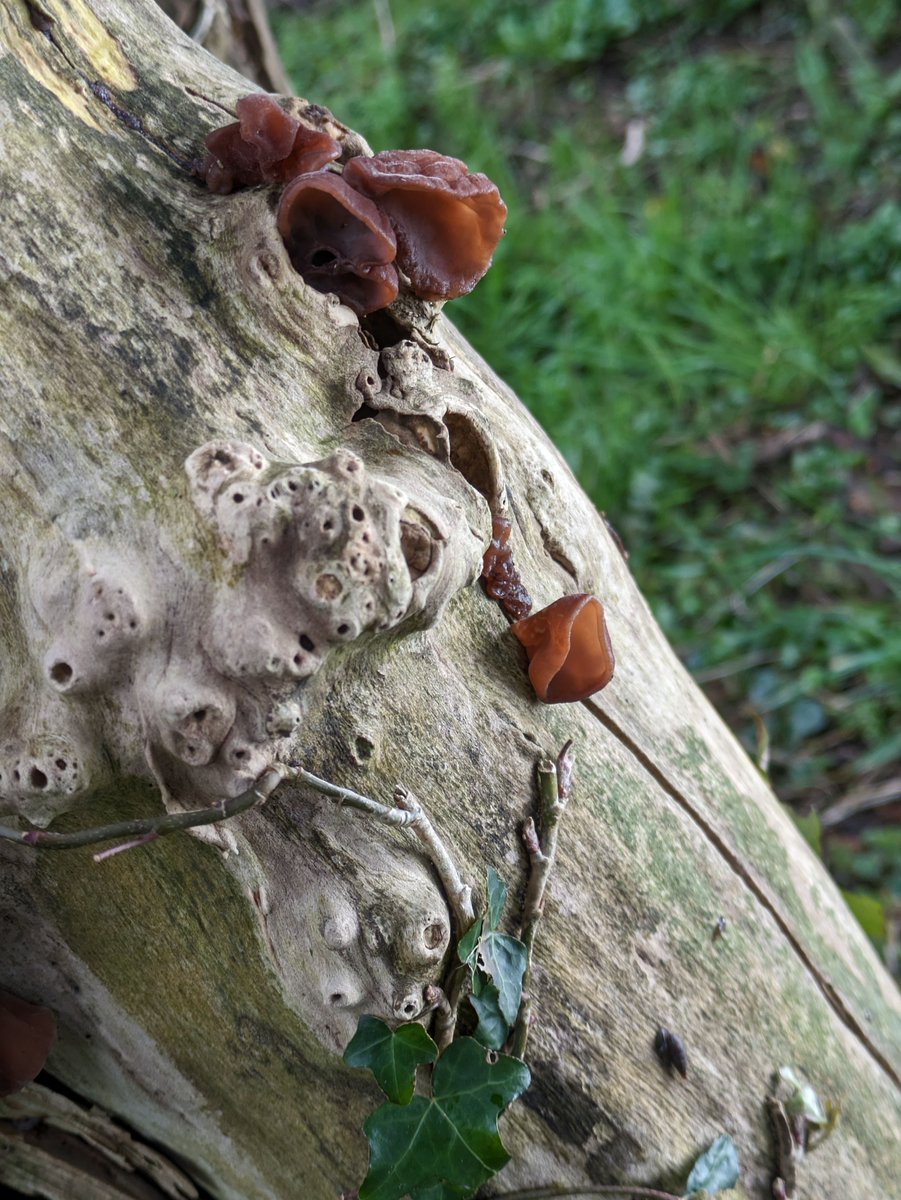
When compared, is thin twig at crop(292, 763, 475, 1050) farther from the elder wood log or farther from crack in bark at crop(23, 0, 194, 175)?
crack in bark at crop(23, 0, 194, 175)

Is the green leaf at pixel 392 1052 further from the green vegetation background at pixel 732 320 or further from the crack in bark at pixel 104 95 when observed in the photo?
the green vegetation background at pixel 732 320

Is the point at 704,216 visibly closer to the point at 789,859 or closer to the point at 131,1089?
the point at 789,859

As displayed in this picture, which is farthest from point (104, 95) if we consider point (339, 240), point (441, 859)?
point (441, 859)

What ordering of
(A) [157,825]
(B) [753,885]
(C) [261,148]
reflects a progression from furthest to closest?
(B) [753,885] → (C) [261,148] → (A) [157,825]

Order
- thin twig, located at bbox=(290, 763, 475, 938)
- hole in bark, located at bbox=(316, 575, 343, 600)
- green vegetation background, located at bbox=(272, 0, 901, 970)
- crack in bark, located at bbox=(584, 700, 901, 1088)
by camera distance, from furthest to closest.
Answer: green vegetation background, located at bbox=(272, 0, 901, 970)
crack in bark, located at bbox=(584, 700, 901, 1088)
thin twig, located at bbox=(290, 763, 475, 938)
hole in bark, located at bbox=(316, 575, 343, 600)

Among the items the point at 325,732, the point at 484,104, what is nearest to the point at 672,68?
the point at 484,104

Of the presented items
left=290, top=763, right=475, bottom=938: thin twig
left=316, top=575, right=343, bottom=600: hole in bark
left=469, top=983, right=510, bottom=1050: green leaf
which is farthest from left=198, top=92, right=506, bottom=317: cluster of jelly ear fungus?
left=469, top=983, right=510, bottom=1050: green leaf

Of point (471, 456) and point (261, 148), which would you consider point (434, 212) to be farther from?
point (471, 456)

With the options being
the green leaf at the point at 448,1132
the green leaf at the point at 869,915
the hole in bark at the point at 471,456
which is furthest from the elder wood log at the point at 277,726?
the green leaf at the point at 869,915
